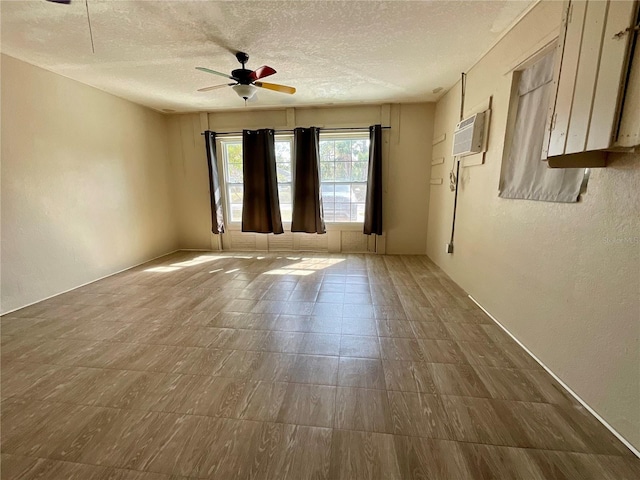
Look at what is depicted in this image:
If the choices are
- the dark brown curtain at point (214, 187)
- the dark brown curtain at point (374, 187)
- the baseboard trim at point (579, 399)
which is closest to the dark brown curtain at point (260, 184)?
the dark brown curtain at point (214, 187)

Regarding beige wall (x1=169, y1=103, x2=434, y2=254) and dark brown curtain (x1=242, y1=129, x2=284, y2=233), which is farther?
dark brown curtain (x1=242, y1=129, x2=284, y2=233)

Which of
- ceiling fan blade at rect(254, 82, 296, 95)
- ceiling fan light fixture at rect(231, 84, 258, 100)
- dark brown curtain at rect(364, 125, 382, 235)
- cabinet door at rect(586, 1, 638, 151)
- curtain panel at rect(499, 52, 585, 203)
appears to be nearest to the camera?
cabinet door at rect(586, 1, 638, 151)

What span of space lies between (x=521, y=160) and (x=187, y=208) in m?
5.24

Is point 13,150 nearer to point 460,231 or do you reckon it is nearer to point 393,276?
point 393,276

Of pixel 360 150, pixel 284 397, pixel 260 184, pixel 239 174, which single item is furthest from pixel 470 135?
pixel 239 174

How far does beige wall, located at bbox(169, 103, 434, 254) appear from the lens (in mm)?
4500

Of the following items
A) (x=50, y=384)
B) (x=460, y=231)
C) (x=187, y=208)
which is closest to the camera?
(x=50, y=384)

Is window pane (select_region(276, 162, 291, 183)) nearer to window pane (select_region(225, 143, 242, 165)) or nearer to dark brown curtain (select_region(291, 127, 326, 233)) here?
dark brown curtain (select_region(291, 127, 326, 233))

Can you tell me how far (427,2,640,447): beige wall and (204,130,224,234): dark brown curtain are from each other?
4090mm

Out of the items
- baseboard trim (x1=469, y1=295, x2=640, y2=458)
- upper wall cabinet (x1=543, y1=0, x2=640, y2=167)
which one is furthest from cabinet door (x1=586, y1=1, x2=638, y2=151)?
baseboard trim (x1=469, y1=295, x2=640, y2=458)

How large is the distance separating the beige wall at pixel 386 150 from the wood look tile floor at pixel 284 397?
7.00 feet

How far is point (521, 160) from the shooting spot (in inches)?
84.8

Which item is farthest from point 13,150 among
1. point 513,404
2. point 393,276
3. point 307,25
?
point 513,404

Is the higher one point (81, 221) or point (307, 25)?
point (307, 25)
